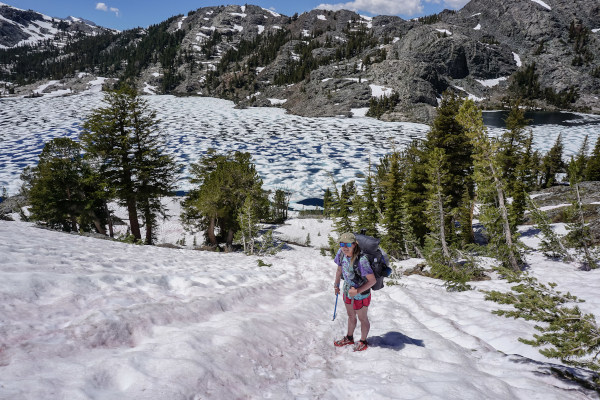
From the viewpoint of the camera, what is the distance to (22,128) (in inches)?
3334

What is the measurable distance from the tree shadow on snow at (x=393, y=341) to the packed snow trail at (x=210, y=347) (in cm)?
2

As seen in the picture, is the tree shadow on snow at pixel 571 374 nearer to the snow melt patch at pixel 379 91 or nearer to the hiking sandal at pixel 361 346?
the hiking sandal at pixel 361 346

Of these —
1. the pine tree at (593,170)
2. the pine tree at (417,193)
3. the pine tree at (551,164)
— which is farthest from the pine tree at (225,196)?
the pine tree at (551,164)

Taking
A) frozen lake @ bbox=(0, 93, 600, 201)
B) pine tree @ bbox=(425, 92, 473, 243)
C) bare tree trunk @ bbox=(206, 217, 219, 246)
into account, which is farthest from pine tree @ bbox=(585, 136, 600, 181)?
bare tree trunk @ bbox=(206, 217, 219, 246)

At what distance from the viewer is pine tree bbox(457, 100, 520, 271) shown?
41.2 feet

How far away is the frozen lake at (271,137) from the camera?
5638cm

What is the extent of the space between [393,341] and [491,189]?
9.63 m

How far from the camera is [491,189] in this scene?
1235 centimetres

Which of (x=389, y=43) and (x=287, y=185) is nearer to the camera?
(x=287, y=185)

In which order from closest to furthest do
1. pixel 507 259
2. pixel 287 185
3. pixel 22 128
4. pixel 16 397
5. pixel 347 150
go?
pixel 16 397 < pixel 507 259 < pixel 287 185 < pixel 347 150 < pixel 22 128

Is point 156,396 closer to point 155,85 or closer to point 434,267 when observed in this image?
point 434,267

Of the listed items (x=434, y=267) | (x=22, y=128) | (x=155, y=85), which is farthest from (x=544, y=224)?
(x=155, y=85)

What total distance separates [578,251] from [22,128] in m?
119

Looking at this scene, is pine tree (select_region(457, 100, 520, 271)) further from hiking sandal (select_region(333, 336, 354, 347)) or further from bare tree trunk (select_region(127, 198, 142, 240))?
bare tree trunk (select_region(127, 198, 142, 240))
